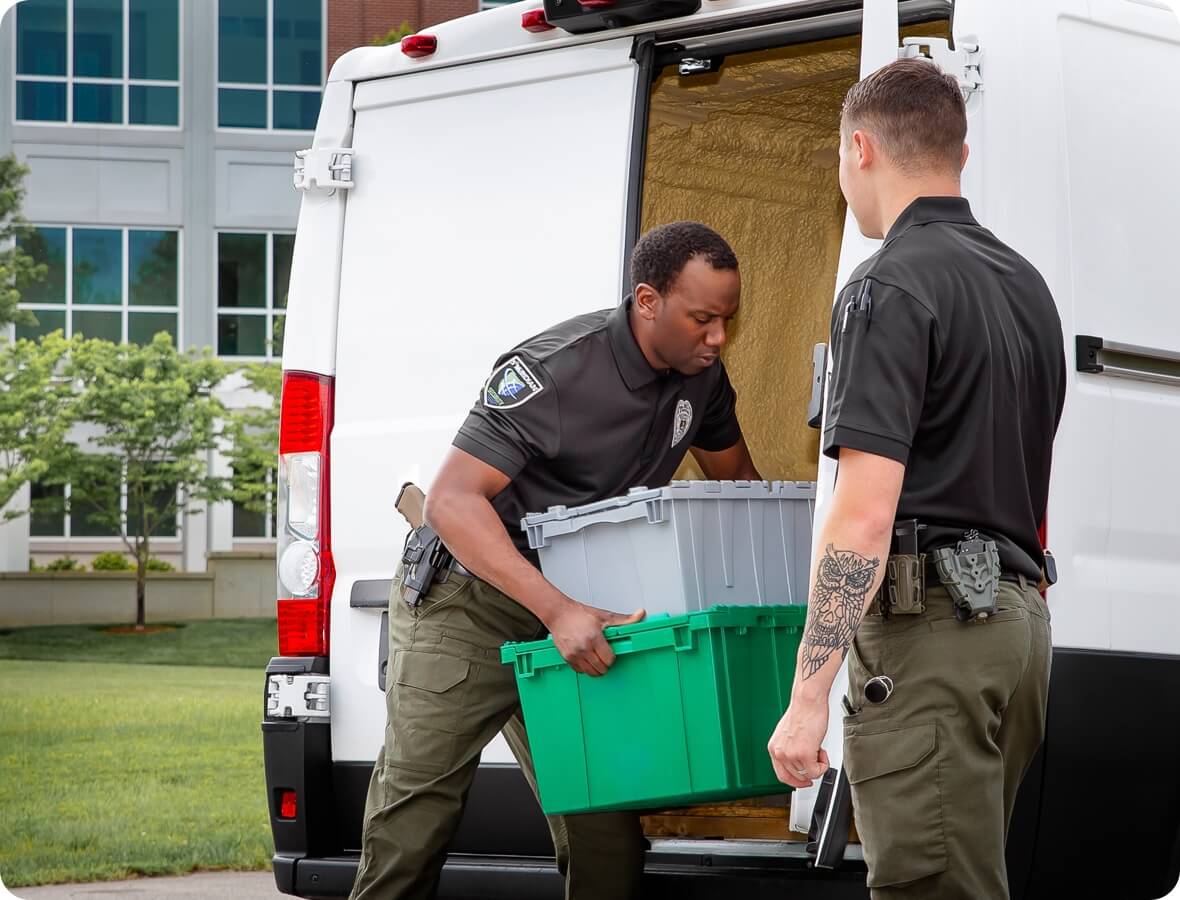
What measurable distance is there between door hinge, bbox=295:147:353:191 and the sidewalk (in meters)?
3.95

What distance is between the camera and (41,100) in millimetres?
28297

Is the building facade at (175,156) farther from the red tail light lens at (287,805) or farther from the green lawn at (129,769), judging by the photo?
the red tail light lens at (287,805)

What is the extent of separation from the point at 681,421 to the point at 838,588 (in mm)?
1340

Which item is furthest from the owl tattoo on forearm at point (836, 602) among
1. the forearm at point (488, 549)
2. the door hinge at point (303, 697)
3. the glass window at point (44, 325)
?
the glass window at point (44, 325)

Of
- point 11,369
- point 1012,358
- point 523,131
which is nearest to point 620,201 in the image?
point 523,131

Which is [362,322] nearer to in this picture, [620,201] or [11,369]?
[620,201]

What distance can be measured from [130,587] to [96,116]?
27.6 ft

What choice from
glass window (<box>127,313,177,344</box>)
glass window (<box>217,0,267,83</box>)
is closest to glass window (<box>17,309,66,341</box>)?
glass window (<box>127,313,177,344</box>)

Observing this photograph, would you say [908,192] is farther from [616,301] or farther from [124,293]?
[124,293]

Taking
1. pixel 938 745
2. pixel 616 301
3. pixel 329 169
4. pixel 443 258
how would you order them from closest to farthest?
pixel 938 745
pixel 616 301
pixel 443 258
pixel 329 169

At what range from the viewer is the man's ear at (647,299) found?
3506 mm

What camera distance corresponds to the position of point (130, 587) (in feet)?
86.9

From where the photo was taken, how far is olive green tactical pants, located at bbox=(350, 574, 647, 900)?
11.0 feet

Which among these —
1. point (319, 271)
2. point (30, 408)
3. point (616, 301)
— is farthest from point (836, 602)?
point (30, 408)
